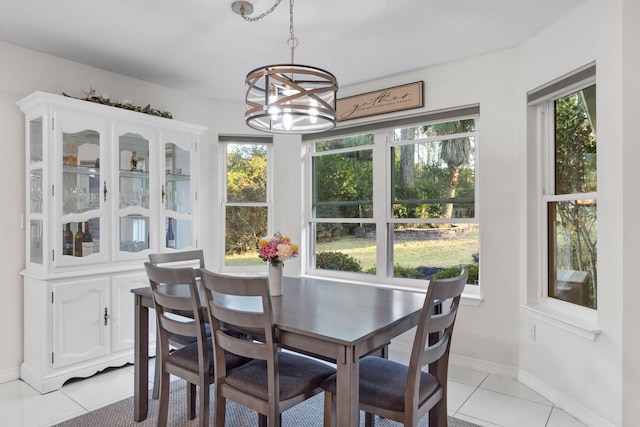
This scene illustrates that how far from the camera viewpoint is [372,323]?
71.4 inches

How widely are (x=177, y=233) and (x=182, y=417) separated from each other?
1747 mm

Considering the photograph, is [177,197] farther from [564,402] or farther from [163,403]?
[564,402]

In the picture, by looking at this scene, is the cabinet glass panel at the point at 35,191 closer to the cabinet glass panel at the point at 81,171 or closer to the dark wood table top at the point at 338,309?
the cabinet glass panel at the point at 81,171

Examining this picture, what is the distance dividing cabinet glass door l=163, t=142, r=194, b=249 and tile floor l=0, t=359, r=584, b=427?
4.05 feet

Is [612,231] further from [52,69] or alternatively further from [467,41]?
[52,69]

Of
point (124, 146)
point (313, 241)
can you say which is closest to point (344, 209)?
point (313, 241)

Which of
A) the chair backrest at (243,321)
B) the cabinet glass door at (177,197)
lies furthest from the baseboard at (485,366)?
the cabinet glass door at (177,197)

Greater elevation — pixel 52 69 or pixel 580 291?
pixel 52 69

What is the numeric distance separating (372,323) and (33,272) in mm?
2649

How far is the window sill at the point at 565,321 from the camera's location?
2.40 m

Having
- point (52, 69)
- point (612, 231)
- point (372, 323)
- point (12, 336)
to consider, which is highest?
point (52, 69)

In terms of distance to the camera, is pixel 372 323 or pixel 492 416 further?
A: pixel 492 416

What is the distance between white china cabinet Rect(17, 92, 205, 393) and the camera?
2.91m

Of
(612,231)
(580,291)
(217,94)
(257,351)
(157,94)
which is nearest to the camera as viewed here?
(257,351)
